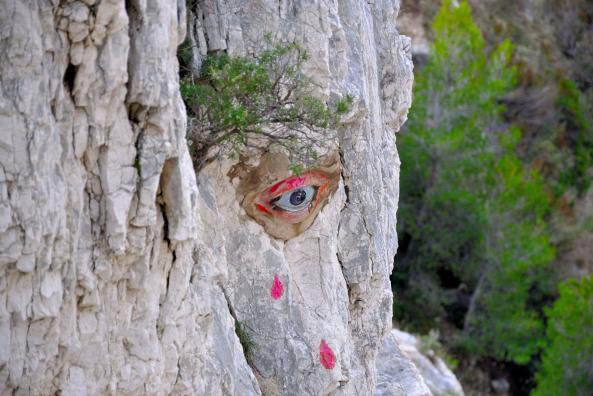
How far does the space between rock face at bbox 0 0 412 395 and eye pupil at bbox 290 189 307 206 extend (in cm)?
34

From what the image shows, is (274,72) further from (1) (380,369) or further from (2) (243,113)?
(1) (380,369)

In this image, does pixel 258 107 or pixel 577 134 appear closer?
pixel 258 107

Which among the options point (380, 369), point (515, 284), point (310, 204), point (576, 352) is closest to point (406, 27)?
point (515, 284)

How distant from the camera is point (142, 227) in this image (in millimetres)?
5227

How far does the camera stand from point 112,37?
4.77 meters

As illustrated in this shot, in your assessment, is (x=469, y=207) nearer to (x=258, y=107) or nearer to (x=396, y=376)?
(x=396, y=376)

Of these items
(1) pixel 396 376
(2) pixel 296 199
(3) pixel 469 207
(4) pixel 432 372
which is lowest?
(4) pixel 432 372

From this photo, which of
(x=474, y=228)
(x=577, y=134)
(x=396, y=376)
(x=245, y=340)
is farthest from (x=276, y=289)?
(x=577, y=134)

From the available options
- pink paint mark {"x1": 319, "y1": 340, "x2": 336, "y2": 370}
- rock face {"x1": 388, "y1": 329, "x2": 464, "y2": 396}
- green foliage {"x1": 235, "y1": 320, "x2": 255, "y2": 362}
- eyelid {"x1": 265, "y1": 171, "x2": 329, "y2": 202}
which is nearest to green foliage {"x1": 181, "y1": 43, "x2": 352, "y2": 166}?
eyelid {"x1": 265, "y1": 171, "x2": 329, "y2": 202}

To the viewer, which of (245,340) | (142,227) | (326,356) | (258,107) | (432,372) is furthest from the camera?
(432,372)

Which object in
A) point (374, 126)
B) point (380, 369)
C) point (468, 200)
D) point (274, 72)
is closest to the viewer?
point (274, 72)

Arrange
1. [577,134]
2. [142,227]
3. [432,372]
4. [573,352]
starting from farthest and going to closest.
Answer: [577,134], [573,352], [432,372], [142,227]

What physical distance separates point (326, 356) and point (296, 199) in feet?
4.65

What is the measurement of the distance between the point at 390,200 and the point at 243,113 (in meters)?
2.99
